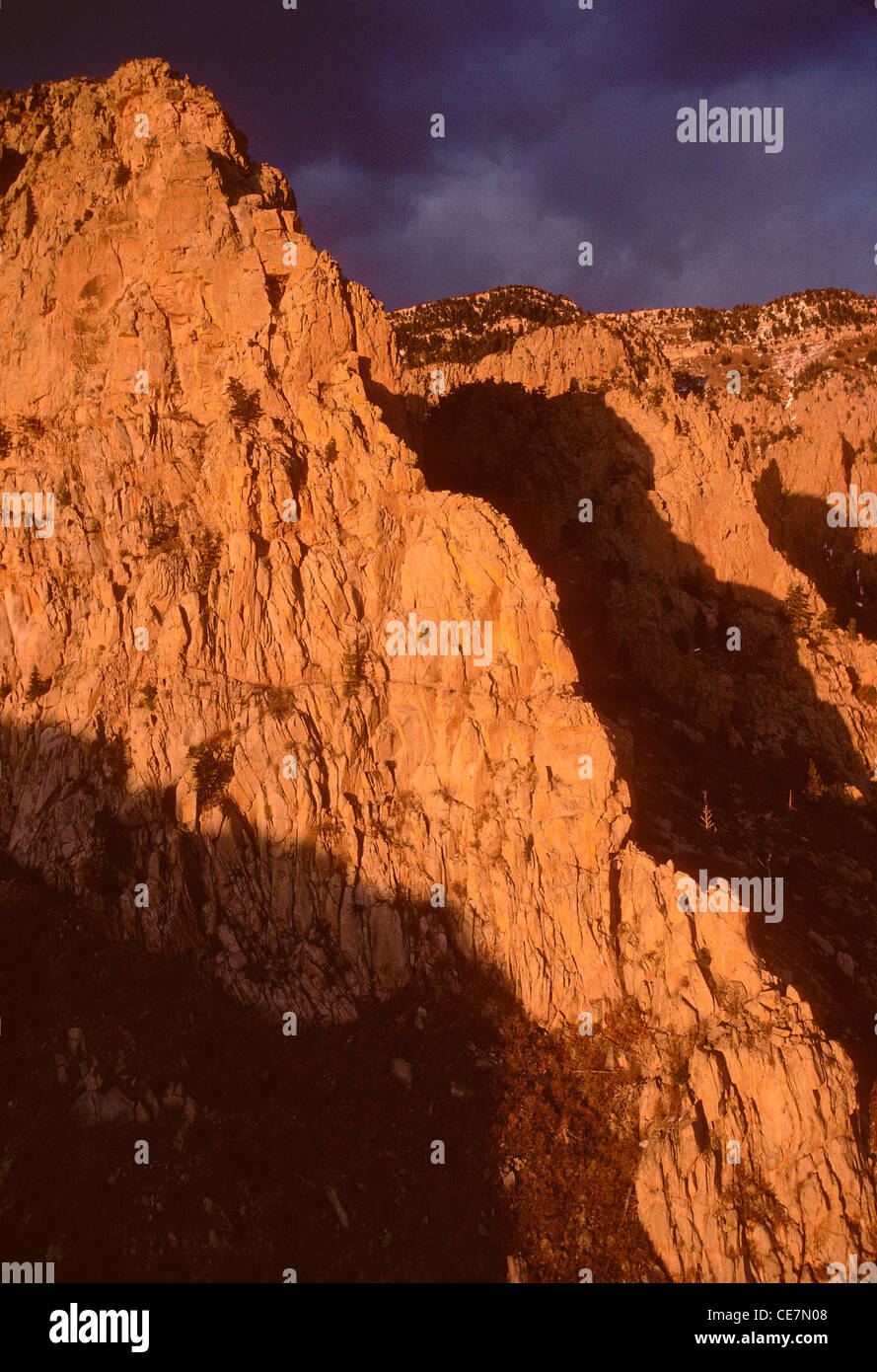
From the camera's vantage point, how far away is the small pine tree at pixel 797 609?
39219mm

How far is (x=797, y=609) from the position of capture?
130ft

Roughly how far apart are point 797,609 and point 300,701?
1081 inches

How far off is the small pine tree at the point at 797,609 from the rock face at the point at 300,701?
12.8m

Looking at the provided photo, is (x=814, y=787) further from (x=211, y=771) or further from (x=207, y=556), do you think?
(x=207, y=556)

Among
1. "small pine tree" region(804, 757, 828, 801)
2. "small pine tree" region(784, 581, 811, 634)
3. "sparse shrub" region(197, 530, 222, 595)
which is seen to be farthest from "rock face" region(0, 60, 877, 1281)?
"small pine tree" region(784, 581, 811, 634)

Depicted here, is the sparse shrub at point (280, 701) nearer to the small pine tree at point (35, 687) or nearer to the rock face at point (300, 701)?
the rock face at point (300, 701)

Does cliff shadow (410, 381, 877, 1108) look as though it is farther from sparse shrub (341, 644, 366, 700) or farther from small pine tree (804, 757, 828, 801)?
sparse shrub (341, 644, 366, 700)

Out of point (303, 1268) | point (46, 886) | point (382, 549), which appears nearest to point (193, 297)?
point (382, 549)

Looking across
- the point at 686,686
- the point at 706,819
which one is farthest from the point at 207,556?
the point at 686,686

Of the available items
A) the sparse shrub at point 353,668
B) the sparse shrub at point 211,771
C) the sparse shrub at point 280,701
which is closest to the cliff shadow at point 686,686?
the sparse shrub at point 353,668

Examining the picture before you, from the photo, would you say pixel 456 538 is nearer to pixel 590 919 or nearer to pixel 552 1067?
pixel 590 919

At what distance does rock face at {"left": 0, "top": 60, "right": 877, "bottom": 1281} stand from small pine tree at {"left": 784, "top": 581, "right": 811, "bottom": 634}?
12788 millimetres

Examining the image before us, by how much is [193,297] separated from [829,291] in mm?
96591

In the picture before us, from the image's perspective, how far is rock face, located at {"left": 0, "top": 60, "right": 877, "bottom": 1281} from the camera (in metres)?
21.4
